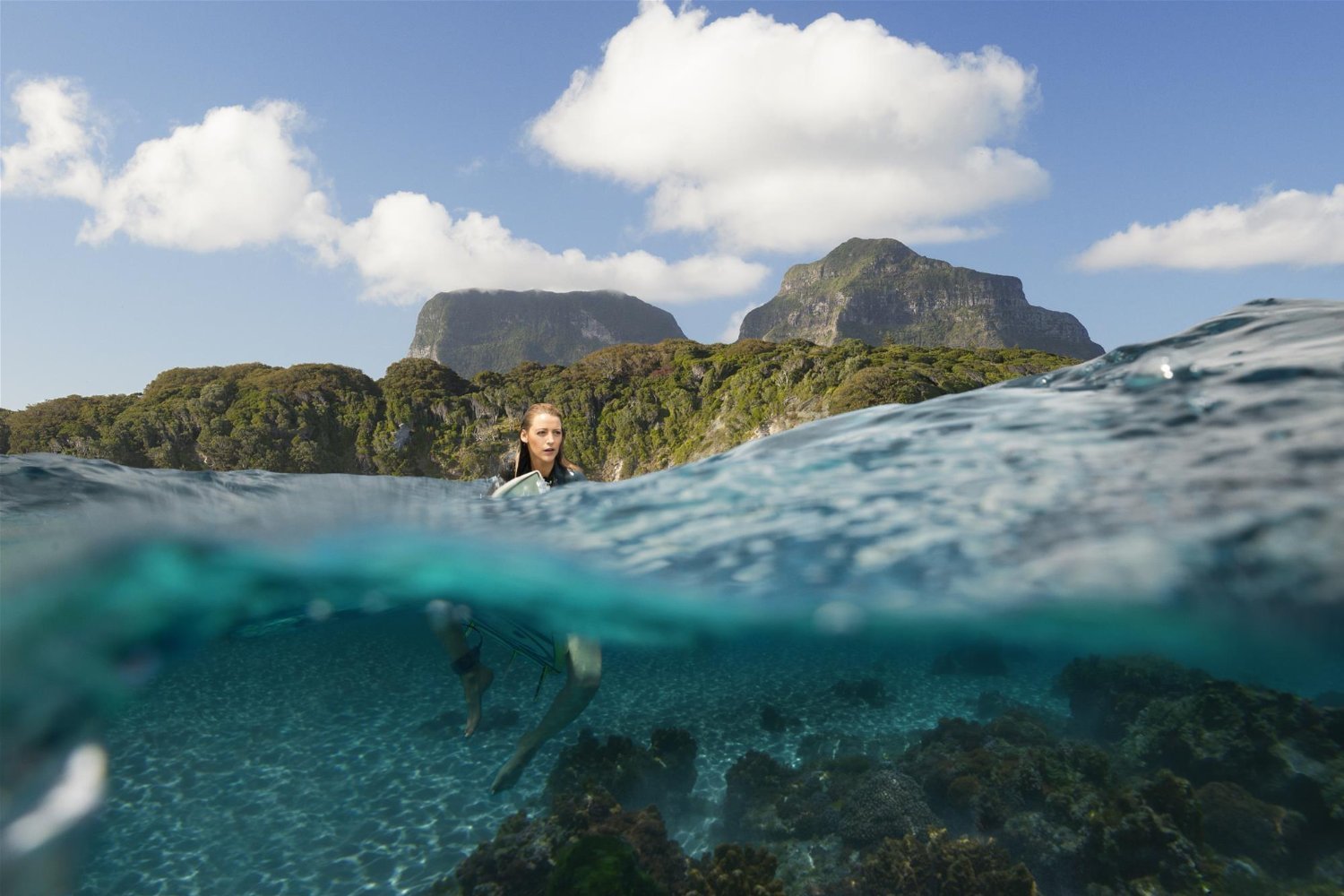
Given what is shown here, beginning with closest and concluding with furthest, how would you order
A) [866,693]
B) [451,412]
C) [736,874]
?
[736,874]
[866,693]
[451,412]

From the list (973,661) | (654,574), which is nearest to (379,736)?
(654,574)

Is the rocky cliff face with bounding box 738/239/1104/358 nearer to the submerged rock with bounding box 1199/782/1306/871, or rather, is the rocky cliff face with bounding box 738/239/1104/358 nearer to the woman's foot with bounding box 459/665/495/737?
the submerged rock with bounding box 1199/782/1306/871

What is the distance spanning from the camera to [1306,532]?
5.34 m

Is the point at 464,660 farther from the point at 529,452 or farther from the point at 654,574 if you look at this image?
the point at 529,452

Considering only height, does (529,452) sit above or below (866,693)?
above

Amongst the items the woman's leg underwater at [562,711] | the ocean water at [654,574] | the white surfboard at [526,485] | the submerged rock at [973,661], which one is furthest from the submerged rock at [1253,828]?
the white surfboard at [526,485]

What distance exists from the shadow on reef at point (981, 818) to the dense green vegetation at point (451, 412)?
28.4 metres

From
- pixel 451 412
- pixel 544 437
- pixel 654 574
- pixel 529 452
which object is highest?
pixel 451 412

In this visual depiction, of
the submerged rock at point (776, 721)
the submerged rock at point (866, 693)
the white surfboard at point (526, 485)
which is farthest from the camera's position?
the submerged rock at point (866, 693)

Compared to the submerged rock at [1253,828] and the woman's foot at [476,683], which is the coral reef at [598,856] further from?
the submerged rock at [1253,828]

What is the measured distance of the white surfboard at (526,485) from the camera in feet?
24.3

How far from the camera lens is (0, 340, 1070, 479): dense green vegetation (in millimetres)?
40844

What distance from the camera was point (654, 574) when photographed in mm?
7352

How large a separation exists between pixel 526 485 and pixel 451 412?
143 ft
